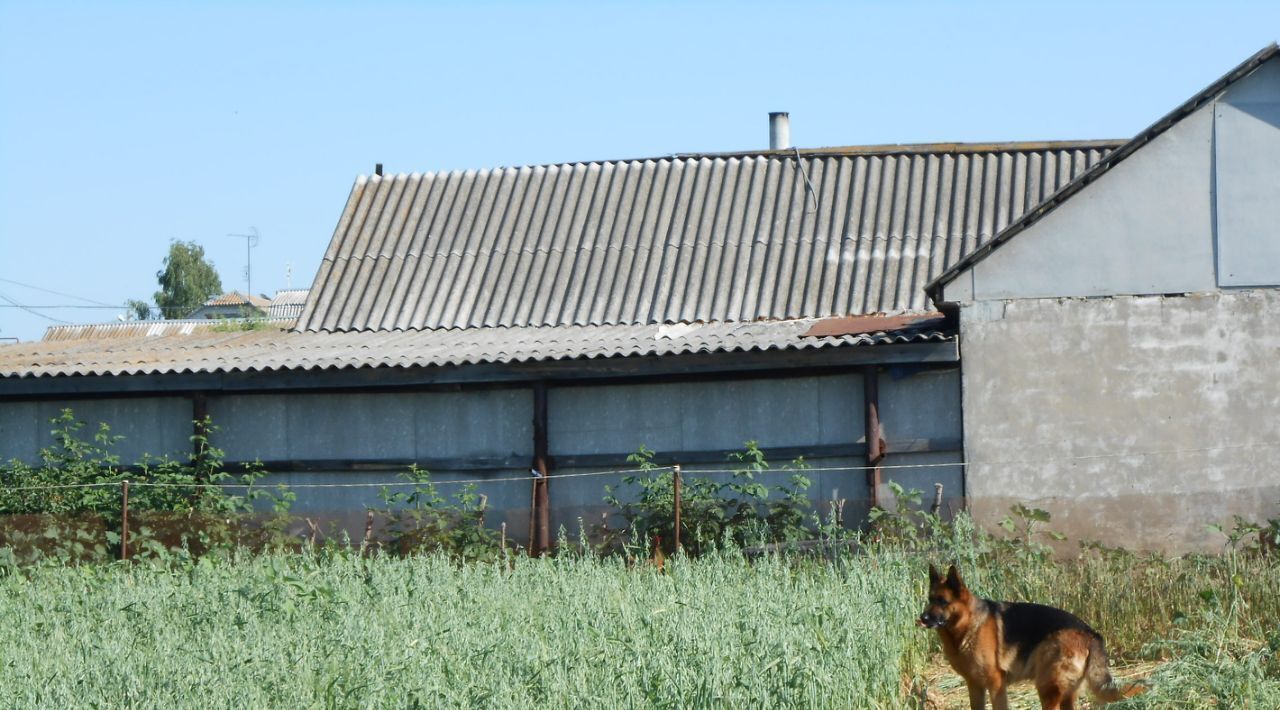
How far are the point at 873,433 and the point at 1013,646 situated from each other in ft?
20.5

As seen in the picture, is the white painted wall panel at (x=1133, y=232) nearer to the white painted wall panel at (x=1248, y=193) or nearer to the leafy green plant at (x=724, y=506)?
the white painted wall panel at (x=1248, y=193)

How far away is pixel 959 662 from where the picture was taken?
25.0 feet

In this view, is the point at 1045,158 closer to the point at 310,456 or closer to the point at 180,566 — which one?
the point at 310,456

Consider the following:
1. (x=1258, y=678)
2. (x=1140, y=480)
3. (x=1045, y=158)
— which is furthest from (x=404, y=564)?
(x=1045, y=158)

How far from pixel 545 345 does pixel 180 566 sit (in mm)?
Result: 4571

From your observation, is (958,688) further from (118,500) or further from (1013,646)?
(118,500)

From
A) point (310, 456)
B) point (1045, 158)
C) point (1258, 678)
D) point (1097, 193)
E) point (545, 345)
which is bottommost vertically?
point (1258, 678)

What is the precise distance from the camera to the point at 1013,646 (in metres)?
7.61

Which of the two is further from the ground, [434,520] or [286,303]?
[286,303]

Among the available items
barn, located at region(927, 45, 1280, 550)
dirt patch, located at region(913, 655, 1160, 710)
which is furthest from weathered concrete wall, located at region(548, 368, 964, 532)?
dirt patch, located at region(913, 655, 1160, 710)

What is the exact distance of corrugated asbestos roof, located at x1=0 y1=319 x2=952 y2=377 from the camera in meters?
13.8

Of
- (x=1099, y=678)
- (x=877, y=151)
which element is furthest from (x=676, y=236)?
(x=1099, y=678)

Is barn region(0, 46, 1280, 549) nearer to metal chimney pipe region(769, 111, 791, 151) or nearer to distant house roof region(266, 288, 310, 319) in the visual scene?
metal chimney pipe region(769, 111, 791, 151)

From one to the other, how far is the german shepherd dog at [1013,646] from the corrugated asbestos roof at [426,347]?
586 cm
